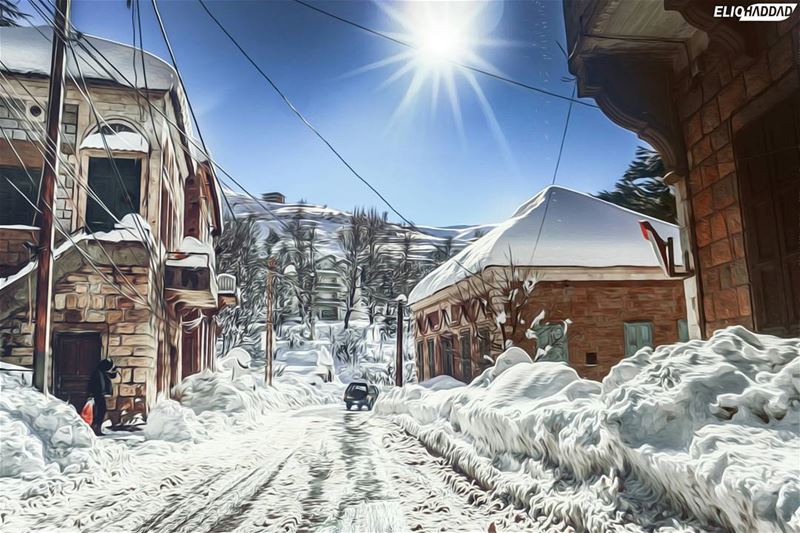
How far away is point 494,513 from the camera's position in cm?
274

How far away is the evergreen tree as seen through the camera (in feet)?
11.3

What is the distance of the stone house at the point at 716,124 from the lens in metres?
2.85

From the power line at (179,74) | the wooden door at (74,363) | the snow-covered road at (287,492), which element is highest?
the power line at (179,74)

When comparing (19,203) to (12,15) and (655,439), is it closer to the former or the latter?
(12,15)

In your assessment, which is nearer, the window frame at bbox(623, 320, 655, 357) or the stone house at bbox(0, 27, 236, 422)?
the stone house at bbox(0, 27, 236, 422)

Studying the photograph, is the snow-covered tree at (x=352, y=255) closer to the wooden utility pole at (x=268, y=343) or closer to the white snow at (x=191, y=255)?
the wooden utility pole at (x=268, y=343)

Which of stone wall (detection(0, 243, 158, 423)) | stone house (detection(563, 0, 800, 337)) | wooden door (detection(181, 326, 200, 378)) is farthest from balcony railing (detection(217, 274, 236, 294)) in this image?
stone house (detection(563, 0, 800, 337))

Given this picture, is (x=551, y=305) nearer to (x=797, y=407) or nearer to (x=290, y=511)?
(x=797, y=407)

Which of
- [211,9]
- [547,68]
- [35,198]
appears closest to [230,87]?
[211,9]

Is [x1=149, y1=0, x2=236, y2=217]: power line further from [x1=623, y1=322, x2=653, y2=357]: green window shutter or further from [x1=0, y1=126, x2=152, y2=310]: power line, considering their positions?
[x1=623, y1=322, x2=653, y2=357]: green window shutter

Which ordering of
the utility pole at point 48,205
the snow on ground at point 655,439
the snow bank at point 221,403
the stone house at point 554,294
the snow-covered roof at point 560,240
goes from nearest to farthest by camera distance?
the snow on ground at point 655,439 → the utility pole at point 48,205 → the snow bank at point 221,403 → the stone house at point 554,294 → the snow-covered roof at point 560,240

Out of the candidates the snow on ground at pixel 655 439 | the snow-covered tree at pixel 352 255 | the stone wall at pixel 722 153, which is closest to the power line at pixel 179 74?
the snow-covered tree at pixel 352 255

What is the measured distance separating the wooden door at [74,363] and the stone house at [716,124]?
3.11 metres

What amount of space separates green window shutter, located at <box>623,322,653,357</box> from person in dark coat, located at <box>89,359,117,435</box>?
2745 mm
